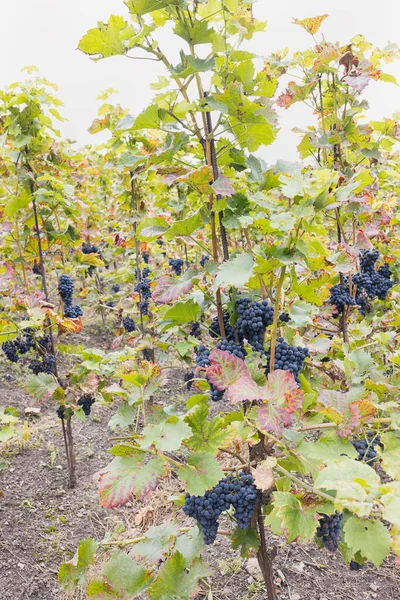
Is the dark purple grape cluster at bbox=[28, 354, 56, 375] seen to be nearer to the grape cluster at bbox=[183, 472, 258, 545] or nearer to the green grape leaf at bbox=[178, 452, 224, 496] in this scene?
the grape cluster at bbox=[183, 472, 258, 545]

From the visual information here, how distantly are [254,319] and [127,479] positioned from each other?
1.87 ft

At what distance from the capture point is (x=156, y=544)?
158 centimetres

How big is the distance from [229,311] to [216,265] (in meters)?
0.16

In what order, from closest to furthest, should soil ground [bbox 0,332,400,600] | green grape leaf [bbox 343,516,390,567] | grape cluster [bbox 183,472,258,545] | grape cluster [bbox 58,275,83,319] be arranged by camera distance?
1. green grape leaf [bbox 343,516,390,567]
2. grape cluster [bbox 183,472,258,545]
3. soil ground [bbox 0,332,400,600]
4. grape cluster [bbox 58,275,83,319]

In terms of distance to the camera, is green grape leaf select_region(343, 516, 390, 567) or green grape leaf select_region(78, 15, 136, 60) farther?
green grape leaf select_region(78, 15, 136, 60)

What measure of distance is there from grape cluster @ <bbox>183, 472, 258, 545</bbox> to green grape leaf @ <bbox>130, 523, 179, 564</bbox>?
0.73 feet

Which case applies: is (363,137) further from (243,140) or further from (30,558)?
(30,558)

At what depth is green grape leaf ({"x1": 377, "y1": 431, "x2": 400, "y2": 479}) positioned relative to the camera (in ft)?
3.40

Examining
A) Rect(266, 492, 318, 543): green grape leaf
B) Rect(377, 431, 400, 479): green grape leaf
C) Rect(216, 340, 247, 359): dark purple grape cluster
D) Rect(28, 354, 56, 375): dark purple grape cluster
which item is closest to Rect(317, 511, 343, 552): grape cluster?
Rect(266, 492, 318, 543): green grape leaf

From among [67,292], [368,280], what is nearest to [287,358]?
[368,280]

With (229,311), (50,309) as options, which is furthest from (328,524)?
(50,309)

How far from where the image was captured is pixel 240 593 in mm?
2189

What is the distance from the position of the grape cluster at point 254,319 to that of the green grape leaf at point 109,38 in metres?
0.84

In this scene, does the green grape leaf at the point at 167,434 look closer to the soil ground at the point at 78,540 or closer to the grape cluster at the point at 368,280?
the soil ground at the point at 78,540
